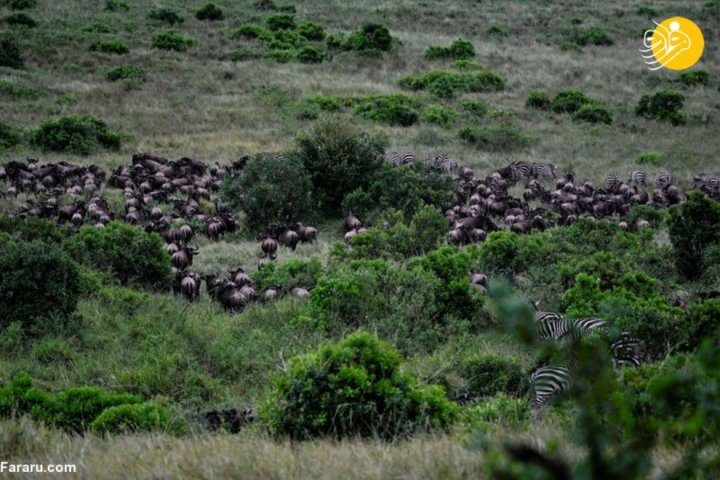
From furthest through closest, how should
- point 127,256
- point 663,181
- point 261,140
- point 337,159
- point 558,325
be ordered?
point 261,140 < point 663,181 < point 337,159 < point 127,256 < point 558,325

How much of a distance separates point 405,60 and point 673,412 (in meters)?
32.3

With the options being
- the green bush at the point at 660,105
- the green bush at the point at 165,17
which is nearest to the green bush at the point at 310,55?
the green bush at the point at 165,17

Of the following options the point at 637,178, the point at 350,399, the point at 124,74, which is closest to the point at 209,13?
the point at 124,74

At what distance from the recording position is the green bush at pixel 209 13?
138 ft

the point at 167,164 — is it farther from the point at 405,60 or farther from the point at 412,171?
the point at 405,60

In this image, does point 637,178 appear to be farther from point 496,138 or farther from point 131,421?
point 131,421

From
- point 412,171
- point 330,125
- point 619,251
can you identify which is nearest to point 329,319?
point 619,251

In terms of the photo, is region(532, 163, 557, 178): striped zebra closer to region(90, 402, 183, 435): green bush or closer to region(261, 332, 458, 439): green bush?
region(261, 332, 458, 439): green bush

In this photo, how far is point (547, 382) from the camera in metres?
6.59

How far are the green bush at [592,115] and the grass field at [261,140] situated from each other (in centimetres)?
38

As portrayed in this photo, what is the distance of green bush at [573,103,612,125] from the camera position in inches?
1072

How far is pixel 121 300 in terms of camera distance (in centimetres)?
966

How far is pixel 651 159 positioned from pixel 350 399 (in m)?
19.4

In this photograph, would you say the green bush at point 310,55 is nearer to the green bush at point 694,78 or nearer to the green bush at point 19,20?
the green bush at point 19,20
